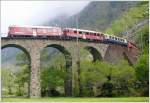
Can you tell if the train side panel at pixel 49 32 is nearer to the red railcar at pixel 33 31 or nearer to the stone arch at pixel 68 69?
the red railcar at pixel 33 31

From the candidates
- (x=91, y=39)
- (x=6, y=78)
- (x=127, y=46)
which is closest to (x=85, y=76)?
(x=91, y=39)

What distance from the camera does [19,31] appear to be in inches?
1217

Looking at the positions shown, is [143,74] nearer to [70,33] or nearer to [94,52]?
[70,33]

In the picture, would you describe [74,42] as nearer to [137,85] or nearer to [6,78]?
[137,85]

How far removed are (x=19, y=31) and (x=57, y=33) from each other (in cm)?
368

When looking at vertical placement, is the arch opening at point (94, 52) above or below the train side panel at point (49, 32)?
below

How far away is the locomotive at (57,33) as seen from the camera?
30.9 meters

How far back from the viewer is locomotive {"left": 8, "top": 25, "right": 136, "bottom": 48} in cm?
3089

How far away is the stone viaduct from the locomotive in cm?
43

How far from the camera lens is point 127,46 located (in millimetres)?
38125

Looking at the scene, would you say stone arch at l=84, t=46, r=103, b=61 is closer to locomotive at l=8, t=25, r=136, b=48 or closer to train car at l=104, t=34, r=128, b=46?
locomotive at l=8, t=25, r=136, b=48

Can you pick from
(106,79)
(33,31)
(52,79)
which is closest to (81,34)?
(33,31)

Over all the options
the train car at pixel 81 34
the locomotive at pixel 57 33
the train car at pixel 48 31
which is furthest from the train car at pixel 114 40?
the train car at pixel 48 31

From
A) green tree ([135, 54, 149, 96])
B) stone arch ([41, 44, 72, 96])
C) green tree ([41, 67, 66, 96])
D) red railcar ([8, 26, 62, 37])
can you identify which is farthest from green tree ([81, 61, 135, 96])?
red railcar ([8, 26, 62, 37])
